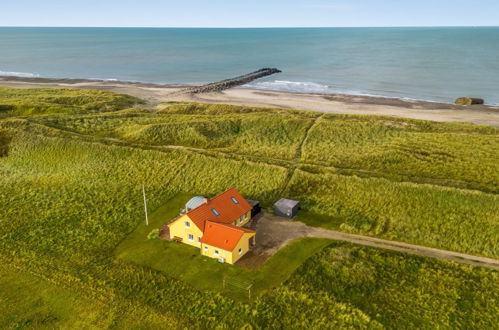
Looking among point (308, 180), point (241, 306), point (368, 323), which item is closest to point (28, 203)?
point (241, 306)

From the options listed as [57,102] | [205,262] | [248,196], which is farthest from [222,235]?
[57,102]

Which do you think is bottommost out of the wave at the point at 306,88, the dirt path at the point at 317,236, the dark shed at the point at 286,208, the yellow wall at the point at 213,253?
the dirt path at the point at 317,236

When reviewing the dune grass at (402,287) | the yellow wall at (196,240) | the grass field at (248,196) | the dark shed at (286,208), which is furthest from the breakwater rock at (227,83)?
the dune grass at (402,287)

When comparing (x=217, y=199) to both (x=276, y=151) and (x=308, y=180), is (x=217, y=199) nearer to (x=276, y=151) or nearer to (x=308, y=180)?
(x=308, y=180)

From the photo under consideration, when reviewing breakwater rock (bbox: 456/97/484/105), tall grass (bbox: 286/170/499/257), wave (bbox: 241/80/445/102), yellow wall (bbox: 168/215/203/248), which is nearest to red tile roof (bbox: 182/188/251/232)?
yellow wall (bbox: 168/215/203/248)

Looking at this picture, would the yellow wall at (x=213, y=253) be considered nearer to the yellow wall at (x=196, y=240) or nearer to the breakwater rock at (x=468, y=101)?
the yellow wall at (x=196, y=240)

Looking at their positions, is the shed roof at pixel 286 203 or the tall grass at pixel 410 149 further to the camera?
the tall grass at pixel 410 149

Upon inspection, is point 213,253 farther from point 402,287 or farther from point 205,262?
point 402,287

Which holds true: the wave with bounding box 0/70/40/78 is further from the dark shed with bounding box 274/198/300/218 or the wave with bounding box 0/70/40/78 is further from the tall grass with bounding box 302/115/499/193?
the dark shed with bounding box 274/198/300/218
